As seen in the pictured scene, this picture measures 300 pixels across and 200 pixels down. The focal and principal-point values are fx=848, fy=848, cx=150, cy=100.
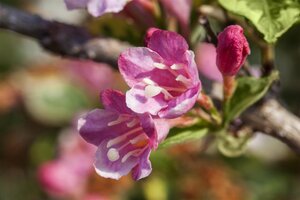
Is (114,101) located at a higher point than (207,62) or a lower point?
higher

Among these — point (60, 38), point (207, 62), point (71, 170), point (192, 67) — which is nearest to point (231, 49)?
point (192, 67)

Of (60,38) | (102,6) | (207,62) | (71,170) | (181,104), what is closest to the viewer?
(181,104)

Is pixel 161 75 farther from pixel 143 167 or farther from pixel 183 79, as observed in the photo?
pixel 143 167

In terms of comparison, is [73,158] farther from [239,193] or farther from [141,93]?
[141,93]

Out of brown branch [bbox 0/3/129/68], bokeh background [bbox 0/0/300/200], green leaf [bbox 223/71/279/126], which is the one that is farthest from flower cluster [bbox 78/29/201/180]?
bokeh background [bbox 0/0/300/200]

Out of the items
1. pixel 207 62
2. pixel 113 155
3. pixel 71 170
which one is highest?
pixel 113 155

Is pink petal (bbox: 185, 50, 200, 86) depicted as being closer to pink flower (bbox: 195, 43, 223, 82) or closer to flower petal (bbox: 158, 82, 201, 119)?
flower petal (bbox: 158, 82, 201, 119)

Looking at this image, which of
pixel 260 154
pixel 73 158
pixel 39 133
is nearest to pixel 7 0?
pixel 39 133
